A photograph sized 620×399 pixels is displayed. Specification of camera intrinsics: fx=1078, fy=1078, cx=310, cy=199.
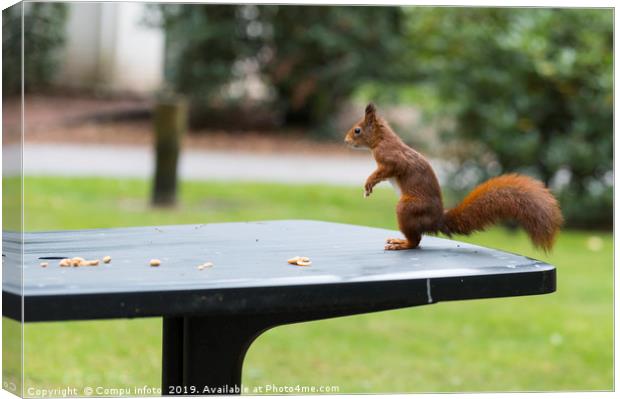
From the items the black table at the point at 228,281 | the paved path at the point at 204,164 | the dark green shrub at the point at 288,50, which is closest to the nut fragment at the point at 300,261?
the black table at the point at 228,281

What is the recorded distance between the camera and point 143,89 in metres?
10.8

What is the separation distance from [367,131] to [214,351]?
1.81 ft

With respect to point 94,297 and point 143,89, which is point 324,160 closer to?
point 143,89

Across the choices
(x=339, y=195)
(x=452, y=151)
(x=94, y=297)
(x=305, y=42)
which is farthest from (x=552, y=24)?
(x=94, y=297)

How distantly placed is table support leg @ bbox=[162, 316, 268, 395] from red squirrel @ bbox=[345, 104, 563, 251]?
0.37 meters

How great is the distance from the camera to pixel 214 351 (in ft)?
6.37

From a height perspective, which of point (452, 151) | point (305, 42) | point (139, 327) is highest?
point (305, 42)

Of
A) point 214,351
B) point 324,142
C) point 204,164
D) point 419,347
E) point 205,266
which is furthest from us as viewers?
point 324,142

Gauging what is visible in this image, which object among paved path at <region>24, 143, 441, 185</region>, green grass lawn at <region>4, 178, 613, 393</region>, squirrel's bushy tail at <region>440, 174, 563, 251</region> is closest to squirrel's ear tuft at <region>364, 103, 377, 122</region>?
squirrel's bushy tail at <region>440, 174, 563, 251</region>

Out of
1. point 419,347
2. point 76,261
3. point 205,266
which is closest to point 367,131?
point 205,266

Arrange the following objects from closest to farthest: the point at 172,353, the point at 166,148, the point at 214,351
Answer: the point at 214,351 → the point at 172,353 → the point at 166,148

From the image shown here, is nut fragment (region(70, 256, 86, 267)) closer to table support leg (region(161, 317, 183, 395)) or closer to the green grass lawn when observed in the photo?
table support leg (region(161, 317, 183, 395))

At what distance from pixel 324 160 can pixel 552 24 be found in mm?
3432

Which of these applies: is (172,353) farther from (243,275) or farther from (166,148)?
(166,148)
